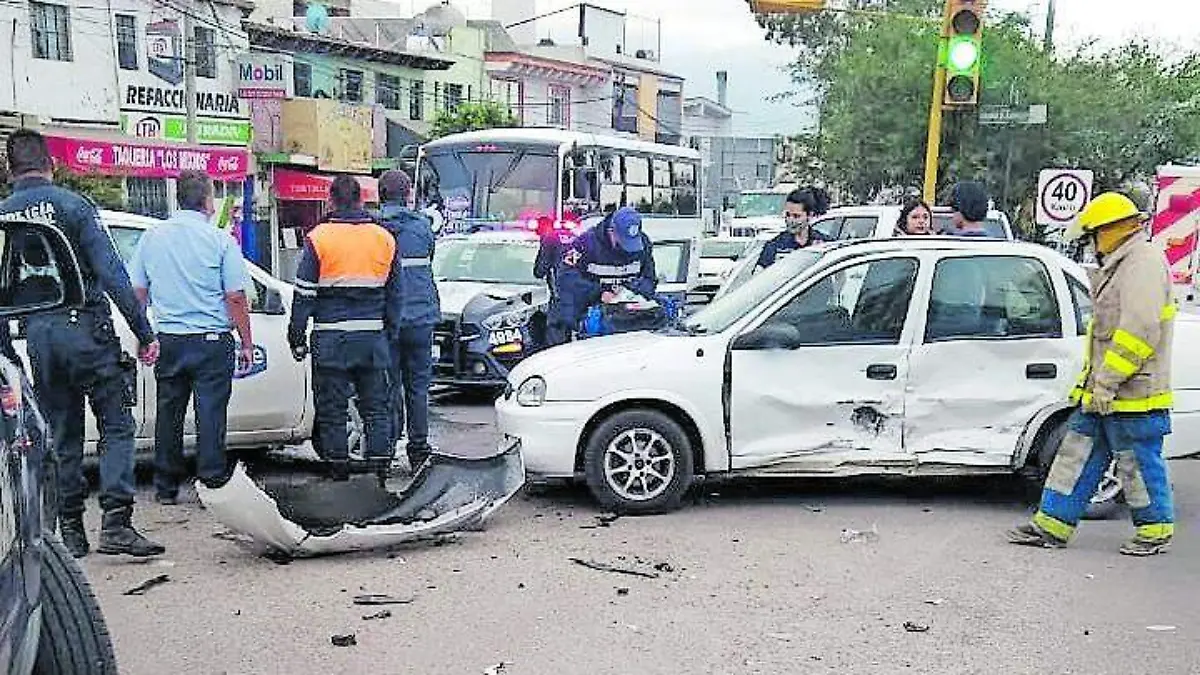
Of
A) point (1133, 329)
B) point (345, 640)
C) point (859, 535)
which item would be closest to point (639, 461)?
point (859, 535)

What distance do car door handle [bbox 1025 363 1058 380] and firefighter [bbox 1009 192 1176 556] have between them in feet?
2.01

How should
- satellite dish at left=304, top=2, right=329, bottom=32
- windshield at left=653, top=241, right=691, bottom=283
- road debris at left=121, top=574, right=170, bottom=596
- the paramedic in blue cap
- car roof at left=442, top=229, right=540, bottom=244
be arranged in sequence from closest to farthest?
1. road debris at left=121, top=574, right=170, bottom=596
2. the paramedic in blue cap
3. car roof at left=442, top=229, right=540, bottom=244
4. windshield at left=653, top=241, right=691, bottom=283
5. satellite dish at left=304, top=2, right=329, bottom=32

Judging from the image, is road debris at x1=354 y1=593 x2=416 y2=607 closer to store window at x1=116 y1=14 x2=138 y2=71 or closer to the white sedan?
the white sedan

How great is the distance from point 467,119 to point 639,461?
3602 cm

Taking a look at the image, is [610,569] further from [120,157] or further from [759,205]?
[759,205]

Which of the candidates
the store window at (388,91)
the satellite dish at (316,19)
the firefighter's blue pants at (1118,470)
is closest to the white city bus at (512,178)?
the firefighter's blue pants at (1118,470)

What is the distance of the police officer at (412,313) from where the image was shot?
320 inches

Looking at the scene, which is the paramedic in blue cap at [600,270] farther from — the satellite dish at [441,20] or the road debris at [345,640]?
the satellite dish at [441,20]

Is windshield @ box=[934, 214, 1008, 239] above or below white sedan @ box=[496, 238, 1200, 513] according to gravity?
above

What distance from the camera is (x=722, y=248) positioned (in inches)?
1037

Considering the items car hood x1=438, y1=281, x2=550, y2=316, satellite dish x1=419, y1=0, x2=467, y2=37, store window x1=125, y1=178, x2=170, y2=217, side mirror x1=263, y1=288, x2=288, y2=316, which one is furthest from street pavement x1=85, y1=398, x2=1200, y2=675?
satellite dish x1=419, y1=0, x2=467, y2=37

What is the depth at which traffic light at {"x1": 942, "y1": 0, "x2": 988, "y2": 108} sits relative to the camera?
1202 cm

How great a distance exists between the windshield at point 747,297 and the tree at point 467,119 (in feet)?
110

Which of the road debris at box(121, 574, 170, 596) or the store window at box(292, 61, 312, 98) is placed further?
the store window at box(292, 61, 312, 98)
